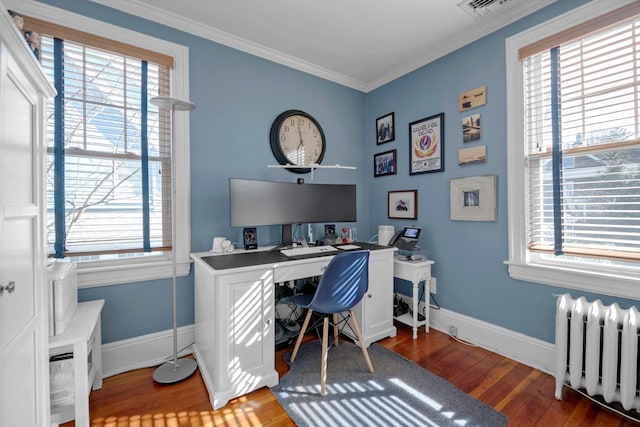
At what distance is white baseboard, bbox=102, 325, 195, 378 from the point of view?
194 cm

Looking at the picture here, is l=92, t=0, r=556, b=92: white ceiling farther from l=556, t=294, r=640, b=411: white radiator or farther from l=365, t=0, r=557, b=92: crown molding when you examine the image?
l=556, t=294, r=640, b=411: white radiator

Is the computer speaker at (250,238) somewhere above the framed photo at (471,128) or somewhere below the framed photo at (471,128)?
below

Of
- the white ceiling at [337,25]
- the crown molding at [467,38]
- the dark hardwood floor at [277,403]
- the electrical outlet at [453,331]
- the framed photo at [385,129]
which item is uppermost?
the white ceiling at [337,25]

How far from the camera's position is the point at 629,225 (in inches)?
65.9

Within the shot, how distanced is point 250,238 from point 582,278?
92.3 inches

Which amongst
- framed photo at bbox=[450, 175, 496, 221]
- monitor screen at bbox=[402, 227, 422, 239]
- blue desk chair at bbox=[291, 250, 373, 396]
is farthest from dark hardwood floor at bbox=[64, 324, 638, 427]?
framed photo at bbox=[450, 175, 496, 221]

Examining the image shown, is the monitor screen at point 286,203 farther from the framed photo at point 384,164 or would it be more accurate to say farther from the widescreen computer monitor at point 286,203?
the framed photo at point 384,164

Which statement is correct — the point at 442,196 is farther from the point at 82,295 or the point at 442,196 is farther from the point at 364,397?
the point at 82,295

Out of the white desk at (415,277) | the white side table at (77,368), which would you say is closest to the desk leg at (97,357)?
the white side table at (77,368)

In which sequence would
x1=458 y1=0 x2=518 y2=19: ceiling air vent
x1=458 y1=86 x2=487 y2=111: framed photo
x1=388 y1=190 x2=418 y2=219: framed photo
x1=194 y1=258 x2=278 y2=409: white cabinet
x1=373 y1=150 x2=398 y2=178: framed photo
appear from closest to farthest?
x1=194 y1=258 x2=278 y2=409: white cabinet → x1=458 y1=0 x2=518 y2=19: ceiling air vent → x1=458 y1=86 x2=487 y2=111: framed photo → x1=388 y1=190 x2=418 y2=219: framed photo → x1=373 y1=150 x2=398 y2=178: framed photo

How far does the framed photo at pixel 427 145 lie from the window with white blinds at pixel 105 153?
2.23 m

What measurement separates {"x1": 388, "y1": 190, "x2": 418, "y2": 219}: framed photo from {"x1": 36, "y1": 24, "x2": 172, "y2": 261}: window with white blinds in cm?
216

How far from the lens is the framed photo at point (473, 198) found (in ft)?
7.39

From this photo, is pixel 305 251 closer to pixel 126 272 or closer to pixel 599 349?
pixel 126 272
